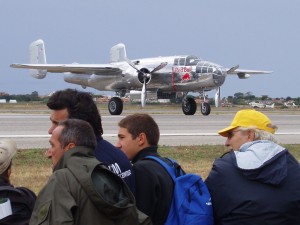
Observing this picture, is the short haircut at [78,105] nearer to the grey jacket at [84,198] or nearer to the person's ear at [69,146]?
the person's ear at [69,146]

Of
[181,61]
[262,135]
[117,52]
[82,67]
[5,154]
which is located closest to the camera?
[5,154]

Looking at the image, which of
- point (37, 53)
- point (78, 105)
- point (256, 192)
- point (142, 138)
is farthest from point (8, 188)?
point (37, 53)

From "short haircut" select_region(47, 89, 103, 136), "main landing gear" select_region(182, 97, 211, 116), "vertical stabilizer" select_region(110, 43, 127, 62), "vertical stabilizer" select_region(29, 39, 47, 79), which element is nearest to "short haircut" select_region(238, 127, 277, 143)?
"short haircut" select_region(47, 89, 103, 136)

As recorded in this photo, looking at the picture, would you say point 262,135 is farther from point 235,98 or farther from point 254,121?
point 235,98

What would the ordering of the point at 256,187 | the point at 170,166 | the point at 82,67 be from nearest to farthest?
the point at 256,187, the point at 170,166, the point at 82,67

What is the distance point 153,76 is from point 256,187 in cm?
3464

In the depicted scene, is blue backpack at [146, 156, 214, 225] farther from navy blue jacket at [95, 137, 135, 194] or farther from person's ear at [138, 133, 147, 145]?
person's ear at [138, 133, 147, 145]

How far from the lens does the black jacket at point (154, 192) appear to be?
432 centimetres

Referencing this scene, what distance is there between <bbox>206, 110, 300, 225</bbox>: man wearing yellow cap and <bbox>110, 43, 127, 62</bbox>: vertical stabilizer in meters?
44.1

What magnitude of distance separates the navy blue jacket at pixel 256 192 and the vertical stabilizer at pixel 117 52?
44.1m

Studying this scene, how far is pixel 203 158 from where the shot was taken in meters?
14.4

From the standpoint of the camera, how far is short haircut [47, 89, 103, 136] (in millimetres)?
4598

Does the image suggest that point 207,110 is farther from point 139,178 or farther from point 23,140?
point 139,178

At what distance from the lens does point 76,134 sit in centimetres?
379
